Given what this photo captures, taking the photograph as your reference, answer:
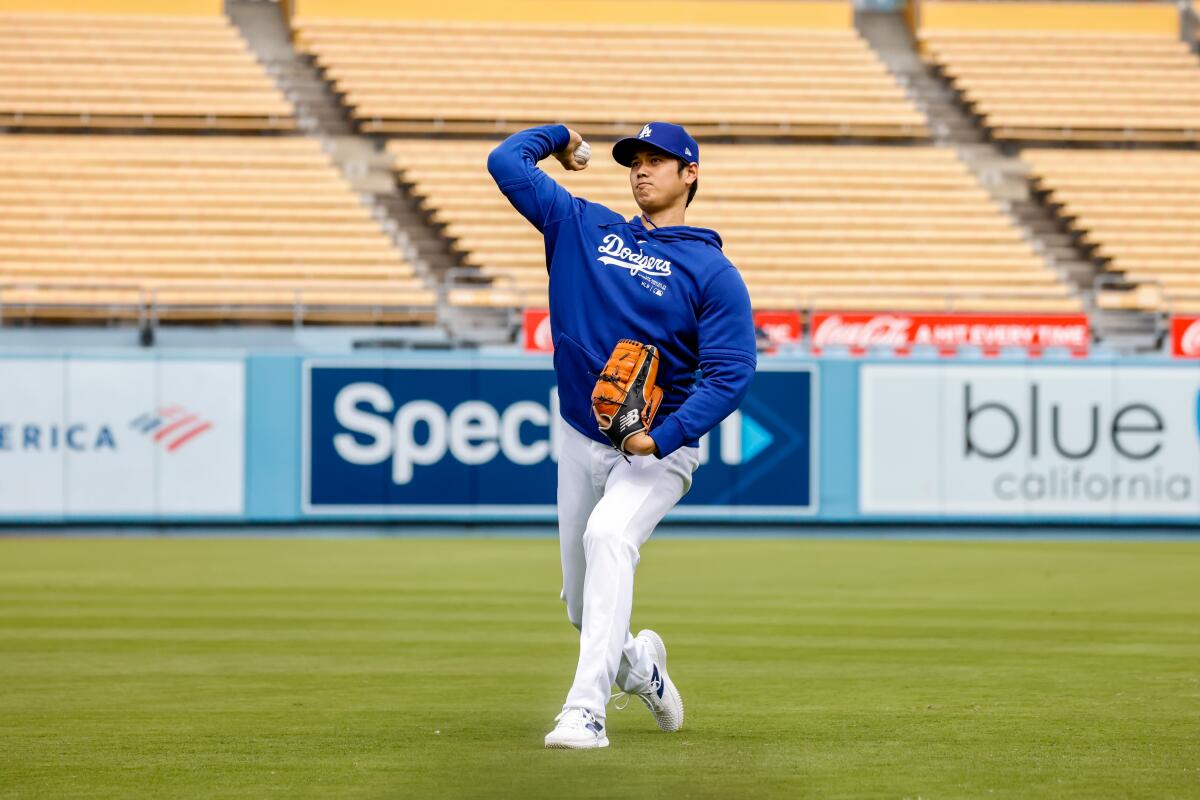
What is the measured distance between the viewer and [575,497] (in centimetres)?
565

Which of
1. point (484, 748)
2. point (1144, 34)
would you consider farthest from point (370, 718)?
point (1144, 34)

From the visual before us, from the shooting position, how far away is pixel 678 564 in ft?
48.9

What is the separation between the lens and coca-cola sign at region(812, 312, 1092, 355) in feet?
71.9

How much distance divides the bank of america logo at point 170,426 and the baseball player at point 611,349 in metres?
13.0

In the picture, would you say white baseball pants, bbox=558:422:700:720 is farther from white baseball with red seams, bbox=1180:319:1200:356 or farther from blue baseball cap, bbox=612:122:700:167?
white baseball with red seams, bbox=1180:319:1200:356

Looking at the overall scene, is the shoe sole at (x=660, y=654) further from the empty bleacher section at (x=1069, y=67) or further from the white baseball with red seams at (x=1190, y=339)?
the empty bleacher section at (x=1069, y=67)

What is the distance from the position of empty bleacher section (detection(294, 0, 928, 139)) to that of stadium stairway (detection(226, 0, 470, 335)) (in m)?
0.30

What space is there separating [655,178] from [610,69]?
24487 millimetres

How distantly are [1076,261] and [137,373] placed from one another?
14.6 m

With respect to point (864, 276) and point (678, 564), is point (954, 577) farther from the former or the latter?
point (864, 276)

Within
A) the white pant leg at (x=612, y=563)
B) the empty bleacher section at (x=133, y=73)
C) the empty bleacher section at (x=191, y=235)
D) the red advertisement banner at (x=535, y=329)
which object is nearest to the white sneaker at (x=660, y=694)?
the white pant leg at (x=612, y=563)

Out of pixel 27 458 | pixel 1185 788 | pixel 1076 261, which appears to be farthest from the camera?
pixel 1076 261

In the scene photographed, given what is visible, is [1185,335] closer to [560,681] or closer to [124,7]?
[560,681]

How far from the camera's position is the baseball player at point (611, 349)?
213 inches
